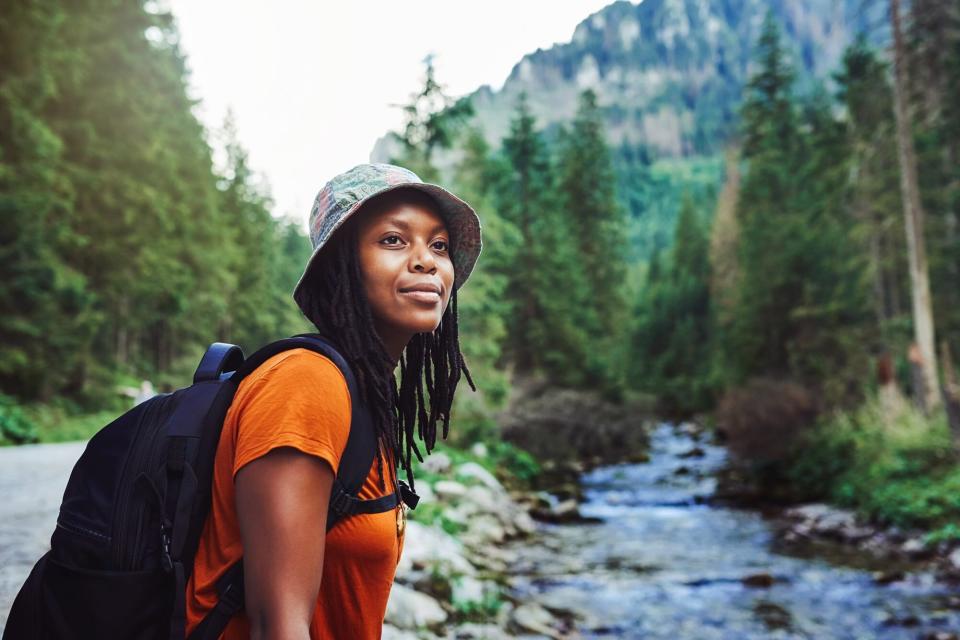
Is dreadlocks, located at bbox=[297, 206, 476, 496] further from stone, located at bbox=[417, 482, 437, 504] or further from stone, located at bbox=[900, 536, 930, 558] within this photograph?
stone, located at bbox=[900, 536, 930, 558]

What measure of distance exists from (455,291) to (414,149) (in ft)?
62.1

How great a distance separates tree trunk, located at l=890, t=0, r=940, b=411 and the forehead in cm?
1652

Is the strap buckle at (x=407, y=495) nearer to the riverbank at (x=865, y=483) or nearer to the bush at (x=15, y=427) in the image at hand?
the riverbank at (x=865, y=483)

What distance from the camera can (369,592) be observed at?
5.48 ft

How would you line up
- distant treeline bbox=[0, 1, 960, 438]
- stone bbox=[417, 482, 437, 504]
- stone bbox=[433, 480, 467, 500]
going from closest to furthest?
stone bbox=[417, 482, 437, 504] < stone bbox=[433, 480, 467, 500] < distant treeline bbox=[0, 1, 960, 438]

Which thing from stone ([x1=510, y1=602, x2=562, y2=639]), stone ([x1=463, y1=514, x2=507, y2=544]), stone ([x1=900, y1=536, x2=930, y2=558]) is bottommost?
stone ([x1=900, y1=536, x2=930, y2=558])

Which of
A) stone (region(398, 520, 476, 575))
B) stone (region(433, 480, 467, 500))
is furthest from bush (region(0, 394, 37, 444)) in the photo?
stone (region(398, 520, 476, 575))

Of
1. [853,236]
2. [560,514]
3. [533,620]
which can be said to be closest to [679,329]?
[853,236]

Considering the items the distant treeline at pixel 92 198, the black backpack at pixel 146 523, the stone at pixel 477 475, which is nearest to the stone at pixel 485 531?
the stone at pixel 477 475

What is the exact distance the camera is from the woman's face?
180cm

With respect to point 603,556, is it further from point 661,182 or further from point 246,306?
point 661,182

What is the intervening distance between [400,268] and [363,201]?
192 millimetres

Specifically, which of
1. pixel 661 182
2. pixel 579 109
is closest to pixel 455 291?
pixel 579 109

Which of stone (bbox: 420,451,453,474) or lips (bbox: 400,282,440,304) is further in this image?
stone (bbox: 420,451,453,474)
